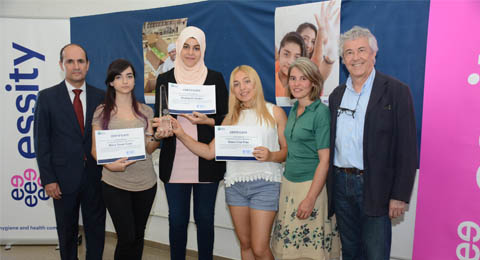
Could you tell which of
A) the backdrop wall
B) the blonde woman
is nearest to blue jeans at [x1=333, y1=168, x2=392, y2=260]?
the blonde woman

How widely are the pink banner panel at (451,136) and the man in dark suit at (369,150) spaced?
2.27ft

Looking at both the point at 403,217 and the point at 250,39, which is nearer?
the point at 403,217

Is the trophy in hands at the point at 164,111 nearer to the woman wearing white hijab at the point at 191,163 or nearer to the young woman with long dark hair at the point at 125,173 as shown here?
the woman wearing white hijab at the point at 191,163

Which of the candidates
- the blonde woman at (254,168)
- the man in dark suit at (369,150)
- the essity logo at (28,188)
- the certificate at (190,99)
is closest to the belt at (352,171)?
the man in dark suit at (369,150)

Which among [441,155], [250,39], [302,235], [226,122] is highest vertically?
[250,39]

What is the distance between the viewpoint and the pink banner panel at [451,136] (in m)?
2.43

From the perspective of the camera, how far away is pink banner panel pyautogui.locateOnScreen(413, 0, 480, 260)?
2.43m

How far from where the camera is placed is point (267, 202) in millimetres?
2375

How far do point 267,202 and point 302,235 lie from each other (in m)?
0.31

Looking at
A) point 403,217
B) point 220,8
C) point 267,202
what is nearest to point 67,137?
point 267,202

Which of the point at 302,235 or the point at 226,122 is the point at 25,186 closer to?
the point at 226,122

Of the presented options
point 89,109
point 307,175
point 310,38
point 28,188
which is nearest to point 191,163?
point 307,175

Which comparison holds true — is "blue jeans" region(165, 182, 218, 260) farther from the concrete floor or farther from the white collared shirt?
the concrete floor

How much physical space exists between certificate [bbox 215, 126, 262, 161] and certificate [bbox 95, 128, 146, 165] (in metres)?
0.56
